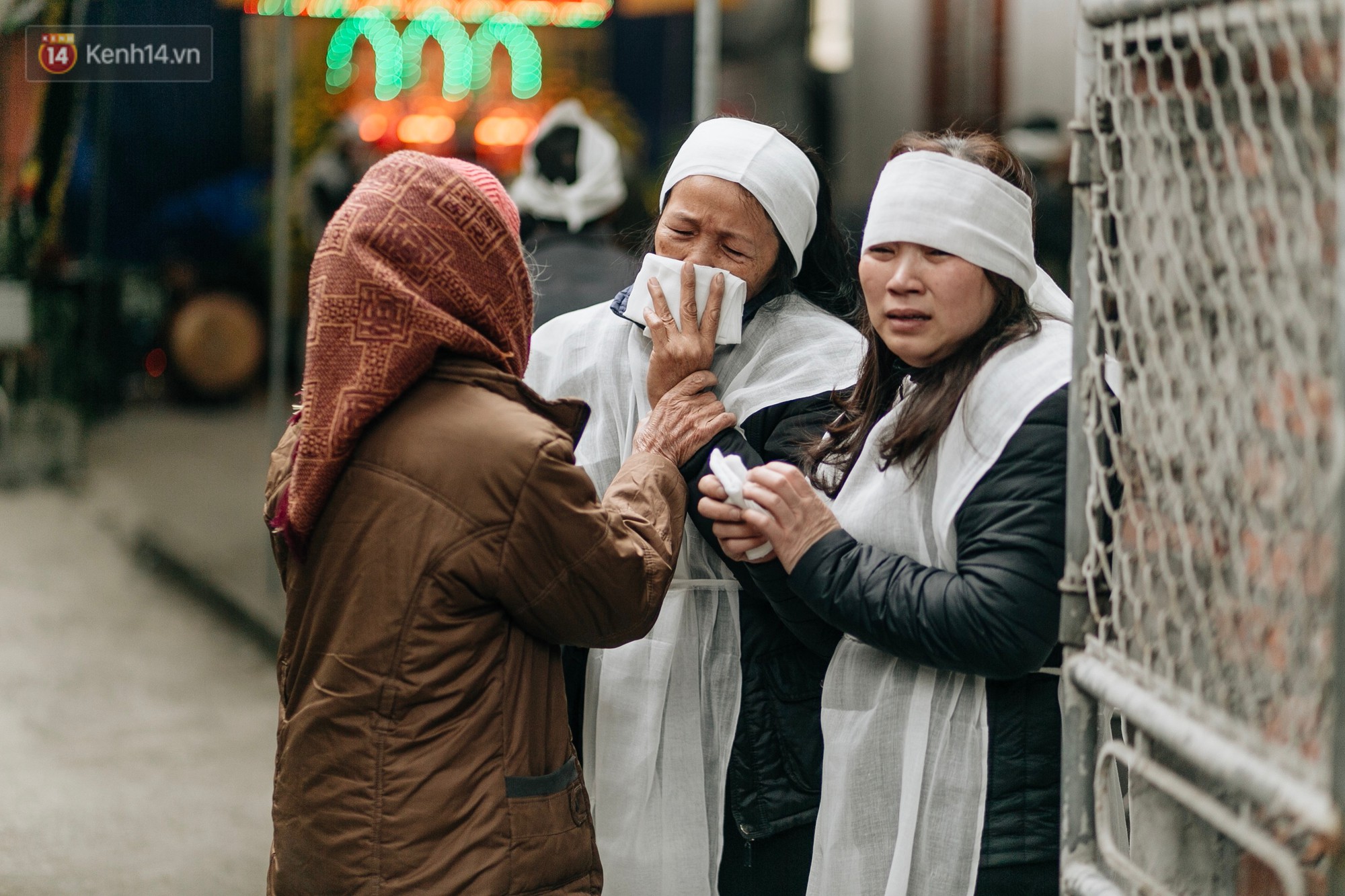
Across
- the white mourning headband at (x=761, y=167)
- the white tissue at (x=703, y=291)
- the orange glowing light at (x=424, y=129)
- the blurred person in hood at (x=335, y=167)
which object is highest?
the orange glowing light at (x=424, y=129)

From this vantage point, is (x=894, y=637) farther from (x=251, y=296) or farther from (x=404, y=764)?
(x=251, y=296)

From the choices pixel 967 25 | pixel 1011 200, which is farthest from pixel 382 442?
pixel 967 25

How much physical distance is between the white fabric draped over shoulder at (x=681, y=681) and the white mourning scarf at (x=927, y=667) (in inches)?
9.8

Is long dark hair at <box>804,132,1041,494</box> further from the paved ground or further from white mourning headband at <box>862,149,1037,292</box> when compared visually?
the paved ground

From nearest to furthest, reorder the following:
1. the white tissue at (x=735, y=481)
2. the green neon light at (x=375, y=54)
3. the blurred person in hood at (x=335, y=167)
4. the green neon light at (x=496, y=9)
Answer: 1. the white tissue at (x=735, y=481)
2. the blurred person in hood at (x=335, y=167)
3. the green neon light at (x=496, y=9)
4. the green neon light at (x=375, y=54)

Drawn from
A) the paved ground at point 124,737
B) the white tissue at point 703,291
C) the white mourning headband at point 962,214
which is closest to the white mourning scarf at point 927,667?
the white mourning headband at point 962,214

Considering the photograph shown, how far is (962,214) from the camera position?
196 cm

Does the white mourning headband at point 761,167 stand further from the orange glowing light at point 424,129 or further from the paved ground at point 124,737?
the orange glowing light at point 424,129

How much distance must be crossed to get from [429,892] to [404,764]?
0.54 feet

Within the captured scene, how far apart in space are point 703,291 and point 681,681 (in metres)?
0.63

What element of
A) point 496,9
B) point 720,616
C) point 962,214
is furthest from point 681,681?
point 496,9

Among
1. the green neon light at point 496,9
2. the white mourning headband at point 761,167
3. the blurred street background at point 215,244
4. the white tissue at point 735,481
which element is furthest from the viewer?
the green neon light at point 496,9

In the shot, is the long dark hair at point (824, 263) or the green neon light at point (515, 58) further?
the green neon light at point (515, 58)

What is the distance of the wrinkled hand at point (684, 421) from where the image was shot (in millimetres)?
2199
